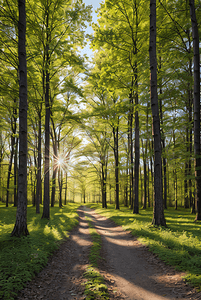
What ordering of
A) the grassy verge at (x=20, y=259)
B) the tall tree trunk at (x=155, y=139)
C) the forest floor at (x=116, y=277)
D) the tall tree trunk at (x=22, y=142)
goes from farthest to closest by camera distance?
the tall tree trunk at (x=155, y=139), the tall tree trunk at (x=22, y=142), the forest floor at (x=116, y=277), the grassy verge at (x=20, y=259)

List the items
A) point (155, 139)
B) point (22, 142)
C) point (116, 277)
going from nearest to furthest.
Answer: point (116, 277) → point (22, 142) → point (155, 139)

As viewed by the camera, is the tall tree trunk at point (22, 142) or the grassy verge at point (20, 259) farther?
the tall tree trunk at point (22, 142)

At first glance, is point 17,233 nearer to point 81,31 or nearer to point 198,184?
point 198,184

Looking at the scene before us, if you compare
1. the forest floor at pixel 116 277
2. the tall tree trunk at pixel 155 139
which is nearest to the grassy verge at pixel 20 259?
the forest floor at pixel 116 277

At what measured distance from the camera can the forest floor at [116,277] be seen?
348cm

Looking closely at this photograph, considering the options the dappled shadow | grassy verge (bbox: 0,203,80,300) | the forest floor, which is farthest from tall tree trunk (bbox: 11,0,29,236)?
the dappled shadow

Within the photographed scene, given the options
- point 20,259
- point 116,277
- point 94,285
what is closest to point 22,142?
point 20,259

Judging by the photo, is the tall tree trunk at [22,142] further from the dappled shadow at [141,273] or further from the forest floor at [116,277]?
the dappled shadow at [141,273]

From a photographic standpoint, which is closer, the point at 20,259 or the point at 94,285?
the point at 94,285

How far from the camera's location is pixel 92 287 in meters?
3.67

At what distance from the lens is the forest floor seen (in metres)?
3.48

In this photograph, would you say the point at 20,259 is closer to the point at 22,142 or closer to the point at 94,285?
the point at 94,285

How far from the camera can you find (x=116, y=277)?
435 centimetres

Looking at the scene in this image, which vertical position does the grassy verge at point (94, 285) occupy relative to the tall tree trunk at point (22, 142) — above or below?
below
